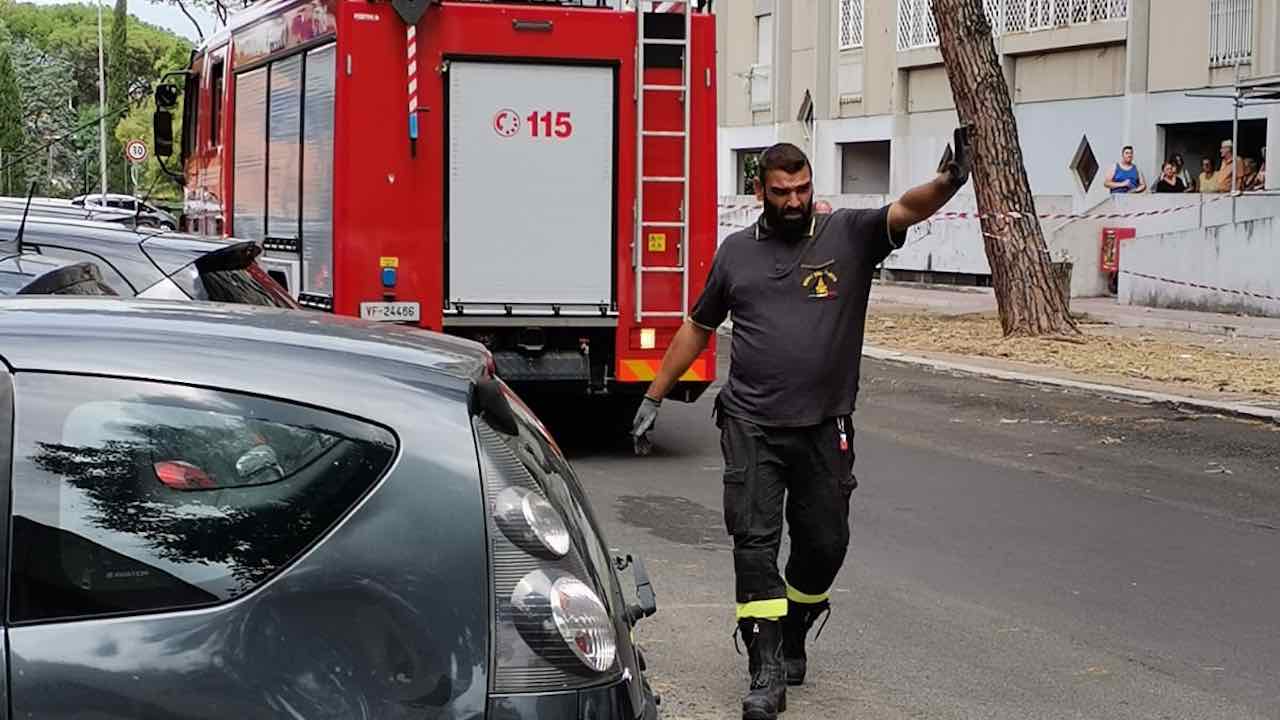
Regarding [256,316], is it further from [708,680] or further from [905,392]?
[905,392]

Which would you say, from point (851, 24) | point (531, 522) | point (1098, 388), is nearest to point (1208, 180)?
point (1098, 388)

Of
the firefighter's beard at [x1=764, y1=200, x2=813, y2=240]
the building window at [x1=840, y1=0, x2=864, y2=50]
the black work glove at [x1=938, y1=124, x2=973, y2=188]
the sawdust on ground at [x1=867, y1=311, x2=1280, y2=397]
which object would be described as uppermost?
the building window at [x1=840, y1=0, x2=864, y2=50]

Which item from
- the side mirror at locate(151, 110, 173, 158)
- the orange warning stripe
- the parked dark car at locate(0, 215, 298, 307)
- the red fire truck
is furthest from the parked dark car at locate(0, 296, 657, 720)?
the side mirror at locate(151, 110, 173, 158)

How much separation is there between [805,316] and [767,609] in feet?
3.24

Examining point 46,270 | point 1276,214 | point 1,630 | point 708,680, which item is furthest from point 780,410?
point 1276,214

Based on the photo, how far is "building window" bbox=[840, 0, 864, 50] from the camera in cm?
4016

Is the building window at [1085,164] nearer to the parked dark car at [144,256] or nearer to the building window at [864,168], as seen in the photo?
the building window at [864,168]

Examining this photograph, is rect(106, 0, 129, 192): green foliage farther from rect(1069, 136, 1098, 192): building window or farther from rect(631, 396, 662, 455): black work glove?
rect(631, 396, 662, 455): black work glove

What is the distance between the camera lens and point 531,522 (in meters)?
3.14

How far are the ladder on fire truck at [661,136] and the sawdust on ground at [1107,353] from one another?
620 cm

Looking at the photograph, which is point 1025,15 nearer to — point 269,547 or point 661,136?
point 661,136

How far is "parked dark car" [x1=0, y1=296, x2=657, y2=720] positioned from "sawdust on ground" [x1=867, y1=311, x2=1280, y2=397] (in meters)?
13.1

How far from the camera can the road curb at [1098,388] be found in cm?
1387

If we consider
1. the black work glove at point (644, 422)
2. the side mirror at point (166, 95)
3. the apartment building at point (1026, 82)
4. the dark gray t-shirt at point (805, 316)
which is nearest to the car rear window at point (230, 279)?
the black work glove at point (644, 422)
